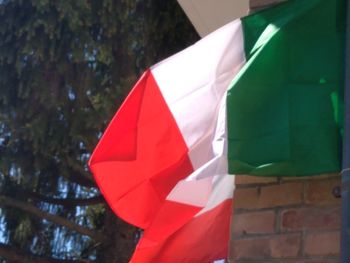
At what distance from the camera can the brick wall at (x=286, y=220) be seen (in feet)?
8.58

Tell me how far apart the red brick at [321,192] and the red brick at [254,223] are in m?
0.14

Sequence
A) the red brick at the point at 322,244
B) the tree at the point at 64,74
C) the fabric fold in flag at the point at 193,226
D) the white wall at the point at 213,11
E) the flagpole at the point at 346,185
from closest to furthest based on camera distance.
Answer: the flagpole at the point at 346,185
the red brick at the point at 322,244
the fabric fold in flag at the point at 193,226
the white wall at the point at 213,11
the tree at the point at 64,74

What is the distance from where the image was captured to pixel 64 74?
737cm

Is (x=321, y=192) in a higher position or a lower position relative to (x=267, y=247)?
higher

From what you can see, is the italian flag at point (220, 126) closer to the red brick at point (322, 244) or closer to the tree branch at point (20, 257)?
the red brick at point (322, 244)

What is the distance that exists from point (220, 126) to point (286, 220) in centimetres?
38

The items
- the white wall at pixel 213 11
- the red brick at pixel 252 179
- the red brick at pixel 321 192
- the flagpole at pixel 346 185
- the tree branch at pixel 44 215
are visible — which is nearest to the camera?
the flagpole at pixel 346 185

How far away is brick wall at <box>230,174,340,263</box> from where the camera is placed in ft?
8.58

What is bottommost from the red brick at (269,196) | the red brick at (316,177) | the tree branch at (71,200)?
the red brick at (269,196)

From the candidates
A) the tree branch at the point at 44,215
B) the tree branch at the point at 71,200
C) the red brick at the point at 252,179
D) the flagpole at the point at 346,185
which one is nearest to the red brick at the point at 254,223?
the red brick at the point at 252,179

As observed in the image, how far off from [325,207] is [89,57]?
513cm

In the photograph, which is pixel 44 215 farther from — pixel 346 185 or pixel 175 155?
pixel 346 185

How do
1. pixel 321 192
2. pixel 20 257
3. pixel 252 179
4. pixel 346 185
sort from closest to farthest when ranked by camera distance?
1. pixel 346 185
2. pixel 321 192
3. pixel 252 179
4. pixel 20 257

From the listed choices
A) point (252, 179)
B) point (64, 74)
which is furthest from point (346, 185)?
point (64, 74)
